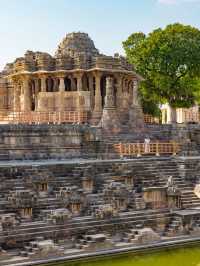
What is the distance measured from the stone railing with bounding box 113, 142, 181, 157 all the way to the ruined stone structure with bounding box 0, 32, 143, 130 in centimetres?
491

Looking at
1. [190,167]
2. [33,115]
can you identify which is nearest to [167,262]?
[190,167]

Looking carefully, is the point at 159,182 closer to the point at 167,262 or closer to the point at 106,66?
the point at 167,262

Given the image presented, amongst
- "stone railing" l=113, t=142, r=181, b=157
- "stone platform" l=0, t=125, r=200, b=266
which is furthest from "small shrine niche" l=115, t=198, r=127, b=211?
"stone railing" l=113, t=142, r=181, b=157

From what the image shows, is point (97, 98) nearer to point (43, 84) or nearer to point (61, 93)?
point (61, 93)

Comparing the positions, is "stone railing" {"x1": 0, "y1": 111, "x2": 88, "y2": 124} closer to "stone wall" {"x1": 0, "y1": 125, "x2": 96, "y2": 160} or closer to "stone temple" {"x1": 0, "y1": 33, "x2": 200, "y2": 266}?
"stone temple" {"x1": 0, "y1": 33, "x2": 200, "y2": 266}

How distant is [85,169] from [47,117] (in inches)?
449

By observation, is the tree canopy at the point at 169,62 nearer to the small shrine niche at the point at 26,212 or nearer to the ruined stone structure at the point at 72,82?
the ruined stone structure at the point at 72,82

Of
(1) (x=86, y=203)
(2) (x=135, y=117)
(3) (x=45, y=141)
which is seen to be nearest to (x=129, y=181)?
(1) (x=86, y=203)

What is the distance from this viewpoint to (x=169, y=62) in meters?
39.8

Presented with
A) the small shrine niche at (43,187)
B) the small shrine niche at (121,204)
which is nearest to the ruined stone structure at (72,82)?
the small shrine niche at (121,204)

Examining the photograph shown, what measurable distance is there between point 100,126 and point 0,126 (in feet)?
19.3

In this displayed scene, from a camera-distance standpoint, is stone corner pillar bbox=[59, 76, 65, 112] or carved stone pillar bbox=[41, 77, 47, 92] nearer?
stone corner pillar bbox=[59, 76, 65, 112]

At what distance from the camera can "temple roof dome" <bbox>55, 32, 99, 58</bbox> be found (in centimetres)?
3468

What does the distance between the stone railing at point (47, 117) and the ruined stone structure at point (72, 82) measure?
803 millimetres
